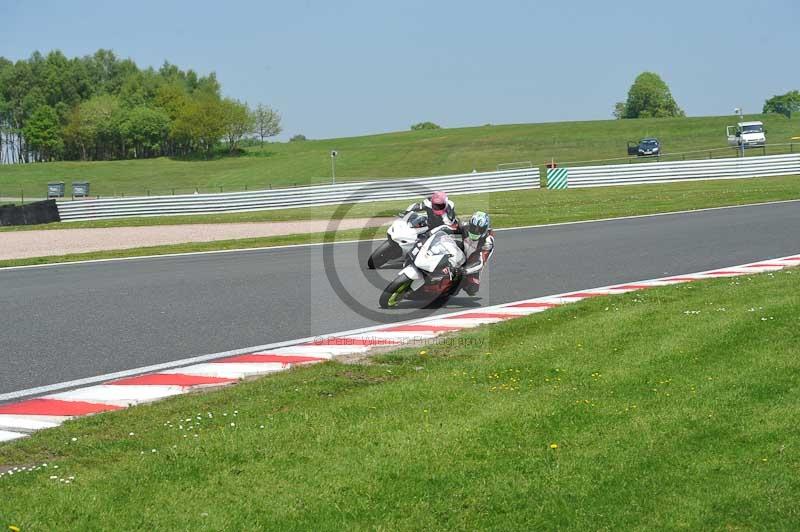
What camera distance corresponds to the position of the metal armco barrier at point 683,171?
4294 cm

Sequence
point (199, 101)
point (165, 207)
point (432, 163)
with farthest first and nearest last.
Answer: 1. point (199, 101)
2. point (432, 163)
3. point (165, 207)

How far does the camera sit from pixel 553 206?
3219 cm

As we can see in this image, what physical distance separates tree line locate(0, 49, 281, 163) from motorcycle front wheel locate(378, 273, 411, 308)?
10848cm

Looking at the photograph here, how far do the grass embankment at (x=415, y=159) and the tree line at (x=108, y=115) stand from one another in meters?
10.1

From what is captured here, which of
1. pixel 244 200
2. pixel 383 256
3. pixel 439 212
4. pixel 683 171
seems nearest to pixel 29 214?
pixel 244 200

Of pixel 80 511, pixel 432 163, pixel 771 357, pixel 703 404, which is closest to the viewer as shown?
pixel 80 511

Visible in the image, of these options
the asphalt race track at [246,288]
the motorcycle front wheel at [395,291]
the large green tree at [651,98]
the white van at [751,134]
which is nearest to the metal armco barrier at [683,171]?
the white van at [751,134]

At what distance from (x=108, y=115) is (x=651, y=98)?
90.6m

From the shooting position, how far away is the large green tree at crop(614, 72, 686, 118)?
16088cm

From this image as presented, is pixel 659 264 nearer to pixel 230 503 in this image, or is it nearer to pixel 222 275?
pixel 222 275

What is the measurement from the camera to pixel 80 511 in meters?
4.51

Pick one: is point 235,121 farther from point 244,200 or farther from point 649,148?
point 244,200

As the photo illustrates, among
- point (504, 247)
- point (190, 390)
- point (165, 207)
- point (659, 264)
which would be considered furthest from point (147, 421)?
point (165, 207)

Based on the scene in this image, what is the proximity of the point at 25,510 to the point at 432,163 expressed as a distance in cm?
8405
